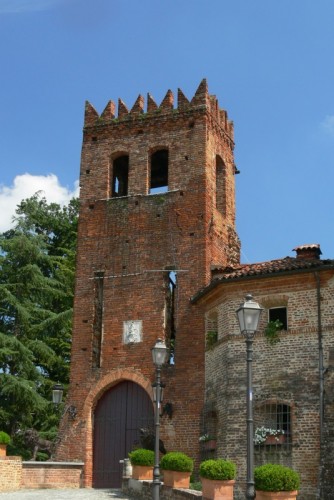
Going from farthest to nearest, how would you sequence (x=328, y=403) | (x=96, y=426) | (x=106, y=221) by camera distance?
(x=106, y=221) < (x=96, y=426) < (x=328, y=403)

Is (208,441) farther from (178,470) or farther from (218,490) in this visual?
(218,490)

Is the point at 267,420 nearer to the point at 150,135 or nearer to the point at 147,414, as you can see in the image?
the point at 147,414

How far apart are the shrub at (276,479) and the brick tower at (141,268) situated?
30.6 feet

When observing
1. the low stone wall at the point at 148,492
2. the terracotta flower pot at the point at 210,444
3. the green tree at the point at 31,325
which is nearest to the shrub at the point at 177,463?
the low stone wall at the point at 148,492

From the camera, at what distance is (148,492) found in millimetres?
18703

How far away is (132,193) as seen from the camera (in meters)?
26.2

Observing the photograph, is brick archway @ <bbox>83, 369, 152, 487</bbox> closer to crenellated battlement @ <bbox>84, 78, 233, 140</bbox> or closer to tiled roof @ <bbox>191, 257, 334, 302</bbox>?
tiled roof @ <bbox>191, 257, 334, 302</bbox>

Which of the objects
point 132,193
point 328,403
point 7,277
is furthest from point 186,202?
point 7,277

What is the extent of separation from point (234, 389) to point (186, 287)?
4781 millimetres

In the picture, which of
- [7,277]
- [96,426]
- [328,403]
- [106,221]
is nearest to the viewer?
[328,403]

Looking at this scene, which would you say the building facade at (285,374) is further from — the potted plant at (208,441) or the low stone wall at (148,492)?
the low stone wall at (148,492)

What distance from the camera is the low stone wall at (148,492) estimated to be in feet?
51.5

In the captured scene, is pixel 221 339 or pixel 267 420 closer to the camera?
pixel 267 420

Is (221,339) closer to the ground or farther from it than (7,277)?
closer to the ground
